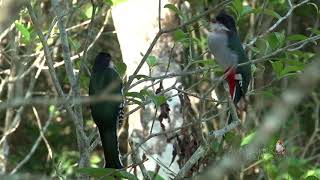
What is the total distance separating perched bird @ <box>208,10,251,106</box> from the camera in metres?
3.00

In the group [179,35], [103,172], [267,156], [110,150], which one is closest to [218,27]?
[179,35]

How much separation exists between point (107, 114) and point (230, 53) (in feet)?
2.42

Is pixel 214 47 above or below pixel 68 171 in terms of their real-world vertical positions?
above

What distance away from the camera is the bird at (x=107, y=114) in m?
2.58

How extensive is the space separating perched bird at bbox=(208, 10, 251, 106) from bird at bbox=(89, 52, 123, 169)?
0.51 m

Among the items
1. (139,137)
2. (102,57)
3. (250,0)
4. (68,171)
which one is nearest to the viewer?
(102,57)

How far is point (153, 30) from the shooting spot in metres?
3.64

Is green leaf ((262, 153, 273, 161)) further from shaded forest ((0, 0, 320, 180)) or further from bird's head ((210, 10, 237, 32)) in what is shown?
bird's head ((210, 10, 237, 32))

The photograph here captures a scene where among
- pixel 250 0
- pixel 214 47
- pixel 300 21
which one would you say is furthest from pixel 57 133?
pixel 214 47

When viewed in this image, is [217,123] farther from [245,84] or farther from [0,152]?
[245,84]

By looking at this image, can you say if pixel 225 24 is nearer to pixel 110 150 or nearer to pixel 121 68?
pixel 121 68

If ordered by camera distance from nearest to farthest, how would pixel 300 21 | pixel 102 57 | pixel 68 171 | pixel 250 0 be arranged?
1. pixel 102 57
2. pixel 68 171
3. pixel 250 0
4. pixel 300 21

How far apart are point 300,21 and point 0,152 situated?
3475mm

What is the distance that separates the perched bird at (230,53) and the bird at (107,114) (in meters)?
0.51
